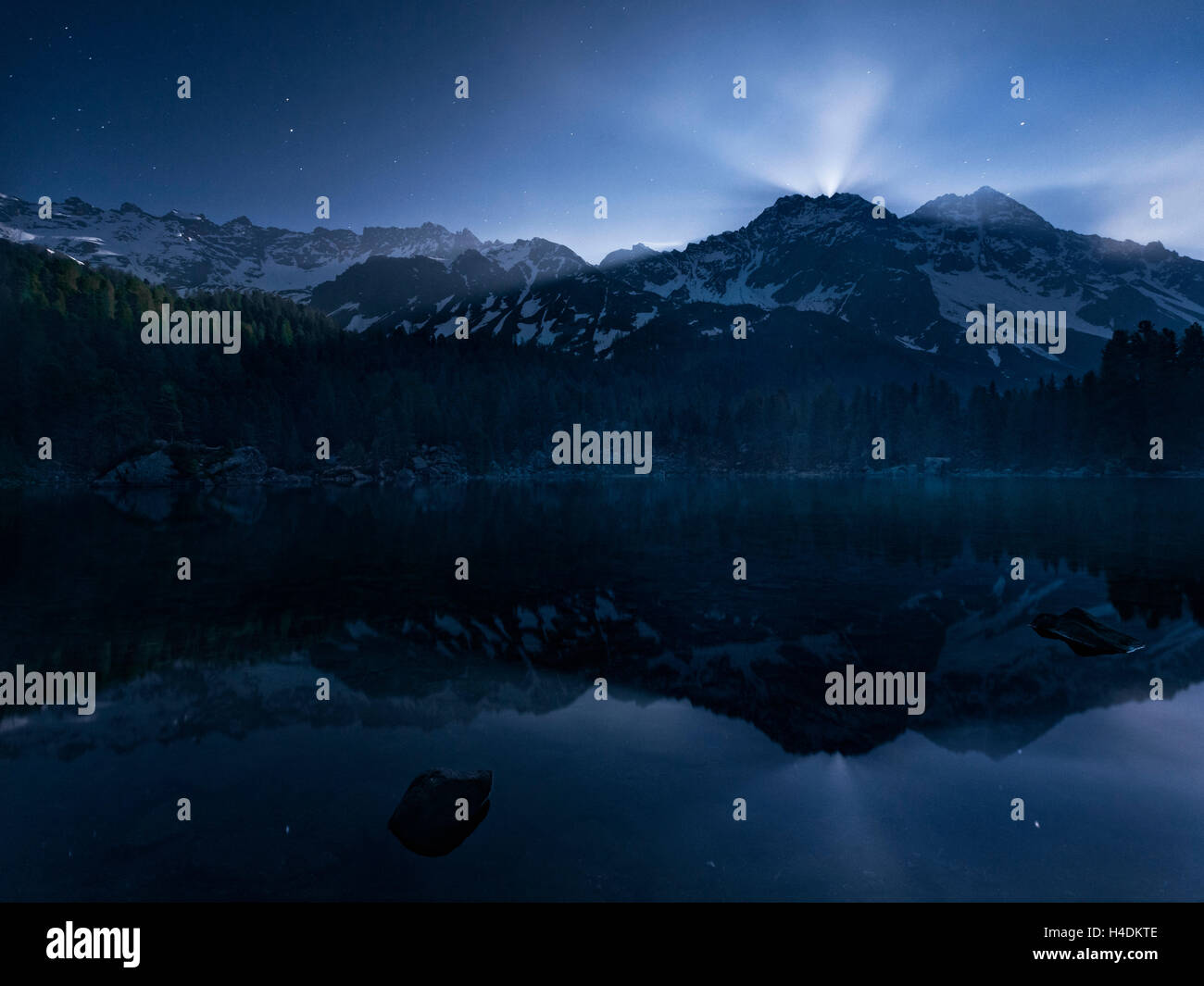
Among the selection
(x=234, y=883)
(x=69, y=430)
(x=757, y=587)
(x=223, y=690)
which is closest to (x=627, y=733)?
(x=234, y=883)

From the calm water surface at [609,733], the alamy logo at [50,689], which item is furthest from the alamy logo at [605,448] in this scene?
the alamy logo at [50,689]

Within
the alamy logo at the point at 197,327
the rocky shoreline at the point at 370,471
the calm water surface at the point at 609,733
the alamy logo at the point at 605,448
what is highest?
the alamy logo at the point at 197,327

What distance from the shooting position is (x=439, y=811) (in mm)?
9664

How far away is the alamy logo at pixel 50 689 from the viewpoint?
1466cm

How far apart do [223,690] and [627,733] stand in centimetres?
1009

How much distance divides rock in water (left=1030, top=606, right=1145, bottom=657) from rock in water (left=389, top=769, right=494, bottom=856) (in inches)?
697

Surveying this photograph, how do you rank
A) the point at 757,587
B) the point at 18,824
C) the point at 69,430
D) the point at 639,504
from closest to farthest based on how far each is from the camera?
the point at 18,824, the point at 757,587, the point at 639,504, the point at 69,430

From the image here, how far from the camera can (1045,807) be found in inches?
404

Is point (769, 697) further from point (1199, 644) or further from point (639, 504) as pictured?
point (639, 504)

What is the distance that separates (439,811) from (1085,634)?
1934 cm

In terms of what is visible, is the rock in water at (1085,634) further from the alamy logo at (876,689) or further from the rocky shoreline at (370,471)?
the rocky shoreline at (370,471)
